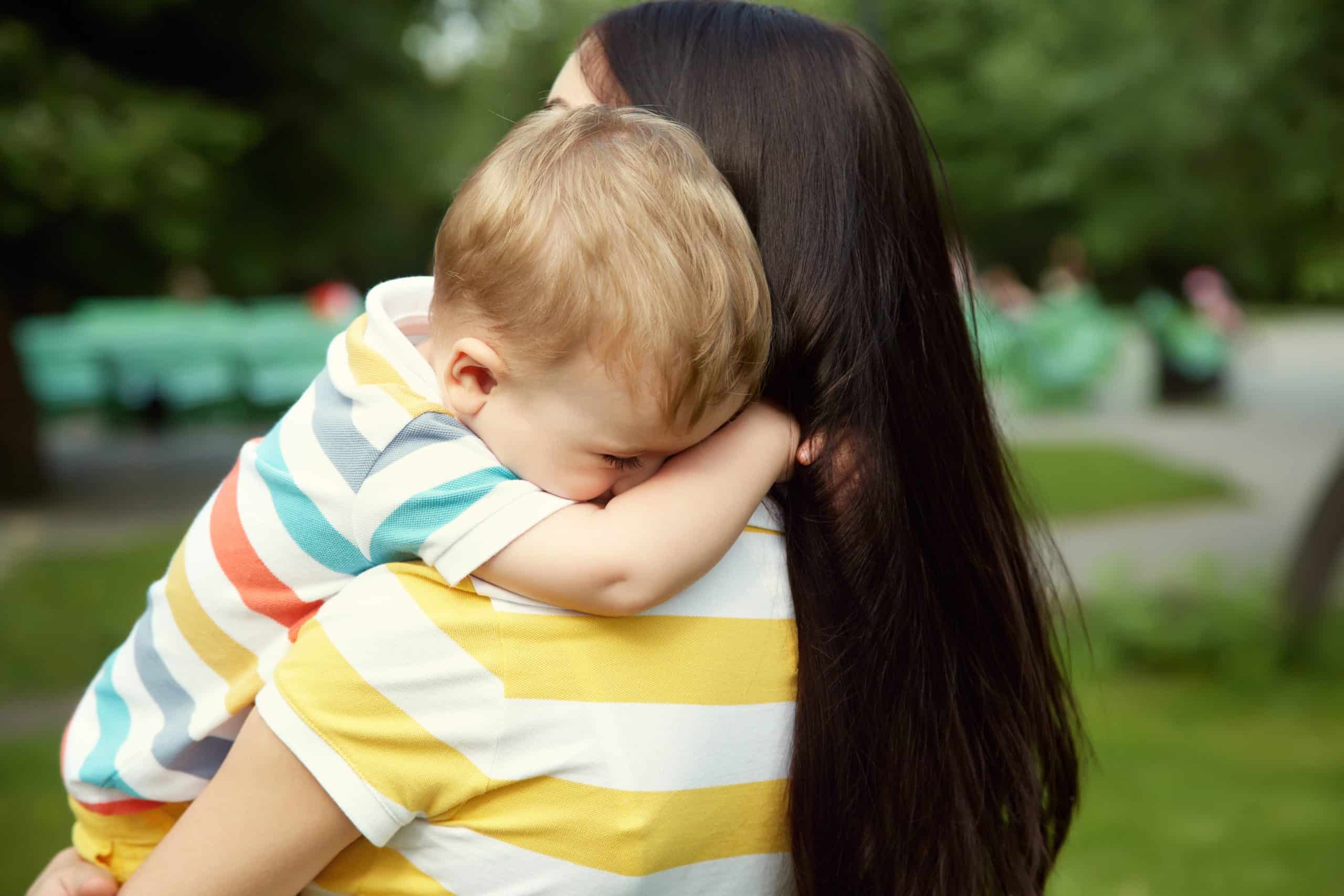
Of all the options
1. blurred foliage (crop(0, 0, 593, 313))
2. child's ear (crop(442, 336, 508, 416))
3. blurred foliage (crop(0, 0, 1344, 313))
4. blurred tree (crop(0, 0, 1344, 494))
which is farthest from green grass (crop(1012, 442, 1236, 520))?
child's ear (crop(442, 336, 508, 416))

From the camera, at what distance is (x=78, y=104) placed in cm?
778

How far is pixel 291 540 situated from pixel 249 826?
28cm

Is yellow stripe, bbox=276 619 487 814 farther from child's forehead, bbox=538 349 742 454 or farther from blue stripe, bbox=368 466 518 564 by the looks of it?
child's forehead, bbox=538 349 742 454

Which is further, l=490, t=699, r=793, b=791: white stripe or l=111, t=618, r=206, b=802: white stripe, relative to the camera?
l=111, t=618, r=206, b=802: white stripe

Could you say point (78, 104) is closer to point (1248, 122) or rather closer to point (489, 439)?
point (1248, 122)

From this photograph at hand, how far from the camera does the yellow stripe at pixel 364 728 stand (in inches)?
45.0

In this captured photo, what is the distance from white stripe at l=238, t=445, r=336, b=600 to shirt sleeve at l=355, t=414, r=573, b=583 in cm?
7

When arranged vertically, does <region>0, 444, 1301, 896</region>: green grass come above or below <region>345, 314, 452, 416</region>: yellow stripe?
below

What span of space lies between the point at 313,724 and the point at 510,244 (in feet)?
1.58

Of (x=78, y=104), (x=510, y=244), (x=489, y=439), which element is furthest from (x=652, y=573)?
(x=78, y=104)

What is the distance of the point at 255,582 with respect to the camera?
1313 millimetres

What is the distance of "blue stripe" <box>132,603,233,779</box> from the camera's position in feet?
4.49

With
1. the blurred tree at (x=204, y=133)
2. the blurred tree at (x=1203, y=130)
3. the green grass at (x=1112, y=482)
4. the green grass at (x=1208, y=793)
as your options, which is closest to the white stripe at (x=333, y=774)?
the green grass at (x=1208, y=793)

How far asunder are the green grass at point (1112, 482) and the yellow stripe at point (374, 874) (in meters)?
8.10
